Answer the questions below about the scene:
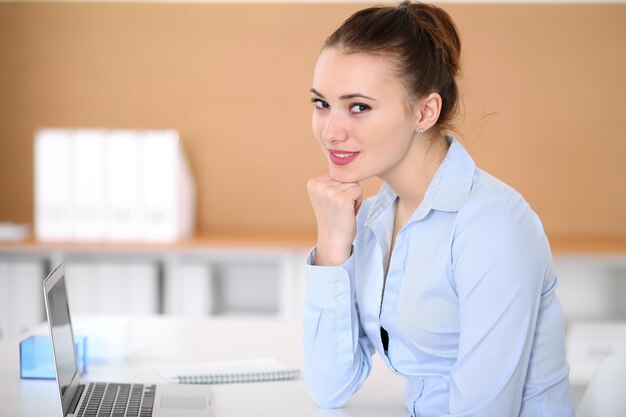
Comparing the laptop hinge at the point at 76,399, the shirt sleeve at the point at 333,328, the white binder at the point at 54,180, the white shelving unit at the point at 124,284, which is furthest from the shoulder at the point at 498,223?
the white binder at the point at 54,180

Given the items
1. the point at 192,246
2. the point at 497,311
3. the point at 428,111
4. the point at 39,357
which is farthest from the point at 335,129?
the point at 192,246

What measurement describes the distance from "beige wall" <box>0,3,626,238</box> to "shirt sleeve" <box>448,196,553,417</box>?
8.25ft

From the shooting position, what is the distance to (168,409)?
60.1 inches

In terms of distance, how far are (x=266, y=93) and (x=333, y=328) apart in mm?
2436

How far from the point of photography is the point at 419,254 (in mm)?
1577

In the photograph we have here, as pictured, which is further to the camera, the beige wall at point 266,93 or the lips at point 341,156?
the beige wall at point 266,93

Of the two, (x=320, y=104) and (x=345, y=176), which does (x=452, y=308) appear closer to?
(x=345, y=176)

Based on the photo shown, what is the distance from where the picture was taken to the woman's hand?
5.55 ft

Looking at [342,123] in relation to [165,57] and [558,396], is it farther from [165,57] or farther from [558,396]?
[165,57]

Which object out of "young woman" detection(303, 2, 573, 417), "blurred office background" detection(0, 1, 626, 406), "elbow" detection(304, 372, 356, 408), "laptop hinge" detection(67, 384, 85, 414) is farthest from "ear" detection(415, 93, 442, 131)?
"blurred office background" detection(0, 1, 626, 406)

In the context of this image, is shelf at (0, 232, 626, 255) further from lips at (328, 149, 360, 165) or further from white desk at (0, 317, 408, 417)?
lips at (328, 149, 360, 165)

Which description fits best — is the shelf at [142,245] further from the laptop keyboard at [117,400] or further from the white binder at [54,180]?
the laptop keyboard at [117,400]

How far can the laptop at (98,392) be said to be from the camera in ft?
4.91

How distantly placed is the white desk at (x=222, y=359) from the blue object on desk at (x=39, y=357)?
21mm
